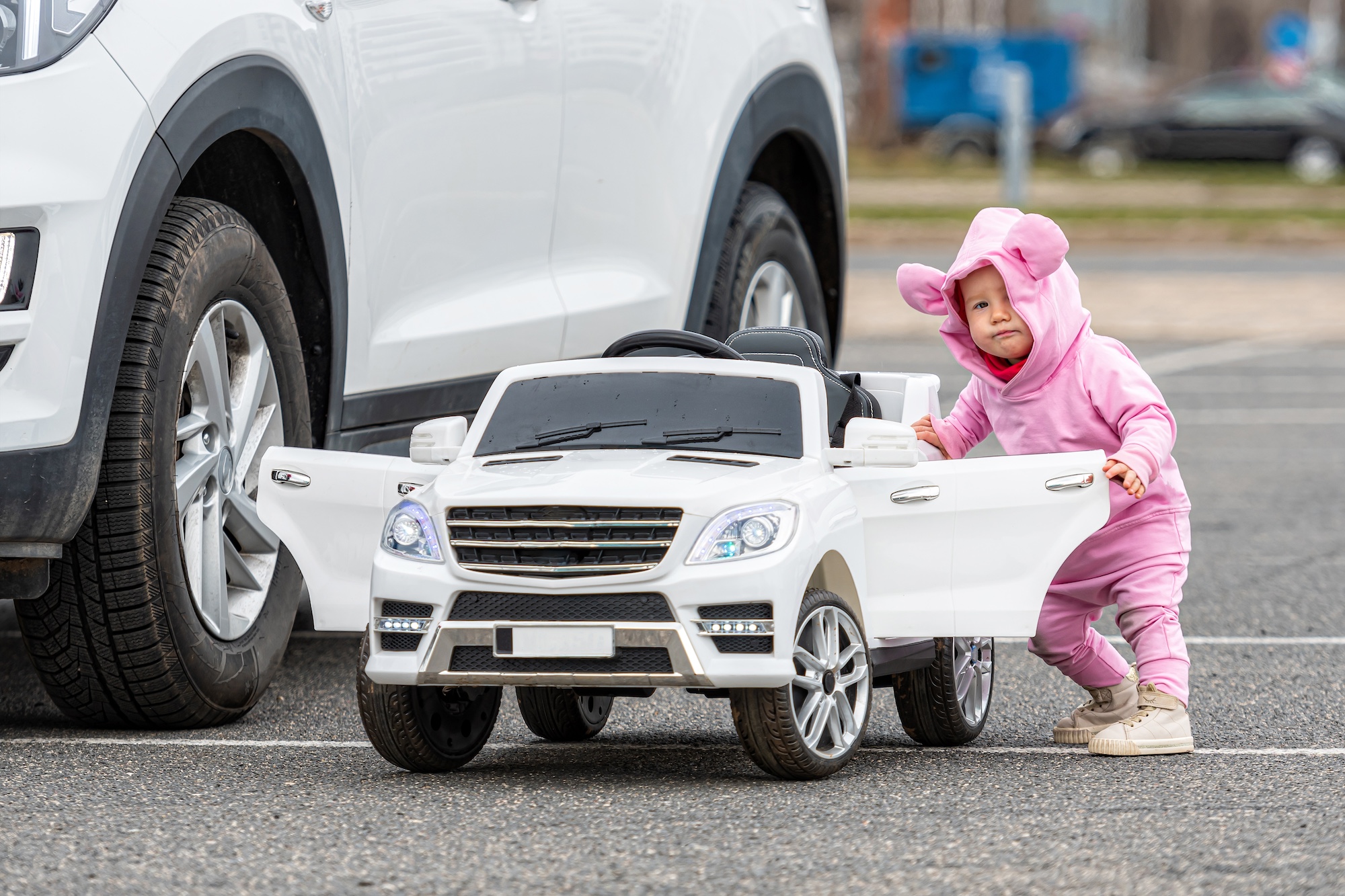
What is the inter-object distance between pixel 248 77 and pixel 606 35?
1.48 meters

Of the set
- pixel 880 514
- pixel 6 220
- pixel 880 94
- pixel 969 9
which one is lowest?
pixel 880 514

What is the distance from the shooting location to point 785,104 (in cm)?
715

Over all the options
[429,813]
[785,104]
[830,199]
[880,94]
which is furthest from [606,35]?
[880,94]

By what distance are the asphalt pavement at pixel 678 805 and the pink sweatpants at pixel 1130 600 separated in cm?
21

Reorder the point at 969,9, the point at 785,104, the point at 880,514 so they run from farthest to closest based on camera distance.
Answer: the point at 969,9, the point at 785,104, the point at 880,514

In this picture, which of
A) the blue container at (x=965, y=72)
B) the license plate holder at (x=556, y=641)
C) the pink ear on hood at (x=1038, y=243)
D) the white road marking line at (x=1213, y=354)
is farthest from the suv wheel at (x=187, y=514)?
the blue container at (x=965, y=72)

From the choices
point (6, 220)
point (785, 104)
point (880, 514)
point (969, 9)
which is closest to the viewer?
point (6, 220)

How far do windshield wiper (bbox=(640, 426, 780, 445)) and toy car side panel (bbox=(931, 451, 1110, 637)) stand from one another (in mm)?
434

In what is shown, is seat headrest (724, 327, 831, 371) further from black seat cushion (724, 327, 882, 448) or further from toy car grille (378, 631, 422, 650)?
toy car grille (378, 631, 422, 650)

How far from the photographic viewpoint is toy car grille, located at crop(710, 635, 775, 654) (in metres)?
4.19

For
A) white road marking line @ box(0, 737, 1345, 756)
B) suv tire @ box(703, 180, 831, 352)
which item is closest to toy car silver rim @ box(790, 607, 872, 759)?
white road marking line @ box(0, 737, 1345, 756)

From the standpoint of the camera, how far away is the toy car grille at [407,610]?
4.31m

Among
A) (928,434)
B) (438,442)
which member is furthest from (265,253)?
(928,434)

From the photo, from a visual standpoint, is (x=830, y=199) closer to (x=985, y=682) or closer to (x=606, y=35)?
(x=606, y=35)
